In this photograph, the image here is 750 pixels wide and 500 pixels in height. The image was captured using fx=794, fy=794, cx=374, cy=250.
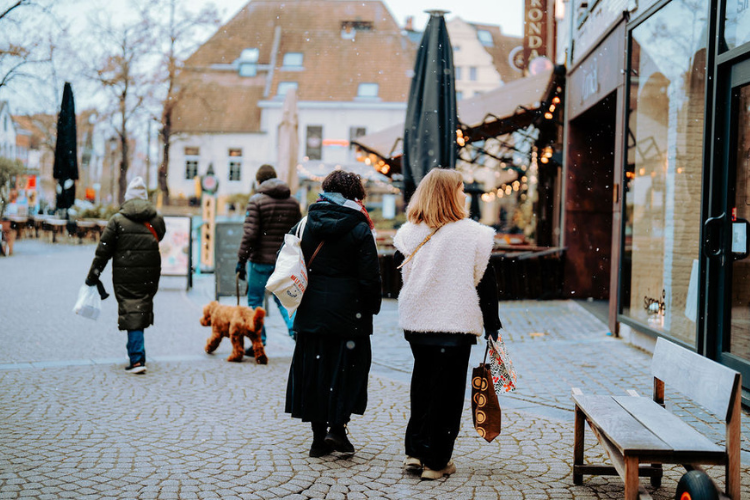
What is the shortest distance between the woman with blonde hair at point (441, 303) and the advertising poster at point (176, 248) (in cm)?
1041

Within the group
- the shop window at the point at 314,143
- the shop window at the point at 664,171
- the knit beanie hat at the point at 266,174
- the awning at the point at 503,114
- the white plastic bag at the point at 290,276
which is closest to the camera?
the white plastic bag at the point at 290,276

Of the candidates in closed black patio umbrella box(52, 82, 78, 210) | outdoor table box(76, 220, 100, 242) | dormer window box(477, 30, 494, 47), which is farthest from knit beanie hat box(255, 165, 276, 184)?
dormer window box(477, 30, 494, 47)

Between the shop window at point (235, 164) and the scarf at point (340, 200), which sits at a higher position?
the shop window at point (235, 164)

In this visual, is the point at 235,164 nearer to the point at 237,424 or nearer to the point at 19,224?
the point at 19,224

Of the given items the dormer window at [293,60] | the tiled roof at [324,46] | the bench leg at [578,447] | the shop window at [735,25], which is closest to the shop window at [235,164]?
the tiled roof at [324,46]

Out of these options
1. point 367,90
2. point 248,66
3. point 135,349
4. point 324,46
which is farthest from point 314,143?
point 135,349

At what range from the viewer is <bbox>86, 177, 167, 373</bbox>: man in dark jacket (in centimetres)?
700

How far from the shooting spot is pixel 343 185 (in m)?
4.68

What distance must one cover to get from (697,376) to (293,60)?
44.9 meters

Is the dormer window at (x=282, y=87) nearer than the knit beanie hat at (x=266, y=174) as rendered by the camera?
No

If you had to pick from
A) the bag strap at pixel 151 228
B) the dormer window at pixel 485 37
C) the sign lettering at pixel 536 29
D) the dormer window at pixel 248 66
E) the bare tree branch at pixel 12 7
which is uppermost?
the dormer window at pixel 485 37

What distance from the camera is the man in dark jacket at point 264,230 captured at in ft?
25.8

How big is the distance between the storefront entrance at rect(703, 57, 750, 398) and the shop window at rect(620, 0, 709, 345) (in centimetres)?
61

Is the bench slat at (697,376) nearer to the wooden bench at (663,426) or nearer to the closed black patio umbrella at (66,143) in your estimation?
the wooden bench at (663,426)
